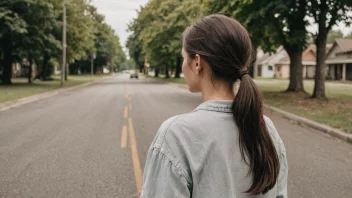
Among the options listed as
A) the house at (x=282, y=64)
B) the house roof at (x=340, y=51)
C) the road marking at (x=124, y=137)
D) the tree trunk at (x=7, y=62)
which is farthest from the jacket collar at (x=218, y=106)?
the house at (x=282, y=64)

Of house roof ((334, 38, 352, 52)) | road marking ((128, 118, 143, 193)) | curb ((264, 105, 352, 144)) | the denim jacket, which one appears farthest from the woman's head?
house roof ((334, 38, 352, 52))

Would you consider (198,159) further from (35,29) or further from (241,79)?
(35,29)

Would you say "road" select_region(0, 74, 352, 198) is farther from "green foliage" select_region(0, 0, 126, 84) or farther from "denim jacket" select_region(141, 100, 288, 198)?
"green foliage" select_region(0, 0, 126, 84)

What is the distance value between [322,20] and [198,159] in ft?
57.0

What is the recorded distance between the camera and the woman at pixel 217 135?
1250 mm

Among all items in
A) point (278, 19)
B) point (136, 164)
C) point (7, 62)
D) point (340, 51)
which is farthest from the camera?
point (340, 51)

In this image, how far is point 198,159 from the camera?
1.26m

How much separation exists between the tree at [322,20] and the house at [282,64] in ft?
139

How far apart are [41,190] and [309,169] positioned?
13.8 ft

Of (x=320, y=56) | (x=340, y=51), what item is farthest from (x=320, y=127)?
(x=340, y=51)

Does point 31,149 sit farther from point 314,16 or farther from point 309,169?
point 314,16

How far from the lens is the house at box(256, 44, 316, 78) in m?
60.7

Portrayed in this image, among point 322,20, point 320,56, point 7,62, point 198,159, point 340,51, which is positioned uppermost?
point 340,51

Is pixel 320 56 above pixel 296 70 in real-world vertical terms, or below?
above
